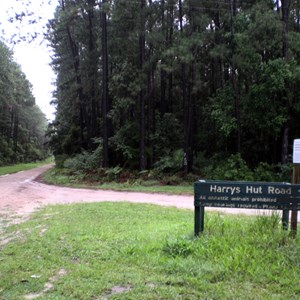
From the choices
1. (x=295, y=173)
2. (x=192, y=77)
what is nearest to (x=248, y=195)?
(x=295, y=173)

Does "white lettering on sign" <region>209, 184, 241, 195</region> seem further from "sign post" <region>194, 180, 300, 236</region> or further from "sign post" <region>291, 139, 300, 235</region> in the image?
"sign post" <region>291, 139, 300, 235</region>

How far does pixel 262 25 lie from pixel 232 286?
15.8 m

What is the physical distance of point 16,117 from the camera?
60344 millimetres

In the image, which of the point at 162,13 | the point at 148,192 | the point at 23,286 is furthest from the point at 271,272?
the point at 162,13

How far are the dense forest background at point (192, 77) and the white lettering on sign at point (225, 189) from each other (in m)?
12.1

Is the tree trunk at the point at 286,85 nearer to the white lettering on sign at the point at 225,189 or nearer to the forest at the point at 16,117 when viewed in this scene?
the white lettering on sign at the point at 225,189

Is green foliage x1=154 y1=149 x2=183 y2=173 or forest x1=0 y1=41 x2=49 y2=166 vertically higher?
forest x1=0 y1=41 x2=49 y2=166

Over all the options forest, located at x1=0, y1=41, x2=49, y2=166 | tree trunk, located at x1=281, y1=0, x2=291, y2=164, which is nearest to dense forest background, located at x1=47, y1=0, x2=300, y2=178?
tree trunk, located at x1=281, y1=0, x2=291, y2=164

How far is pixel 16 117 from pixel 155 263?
197ft

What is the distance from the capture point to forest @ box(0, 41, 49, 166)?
3709cm

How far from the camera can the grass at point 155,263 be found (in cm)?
403

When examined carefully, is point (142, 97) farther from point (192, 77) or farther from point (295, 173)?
point (295, 173)

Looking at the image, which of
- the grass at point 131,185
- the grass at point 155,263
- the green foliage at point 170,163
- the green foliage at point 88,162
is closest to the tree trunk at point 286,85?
the grass at point 131,185

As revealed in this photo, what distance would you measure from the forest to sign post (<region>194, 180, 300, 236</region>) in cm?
3370
